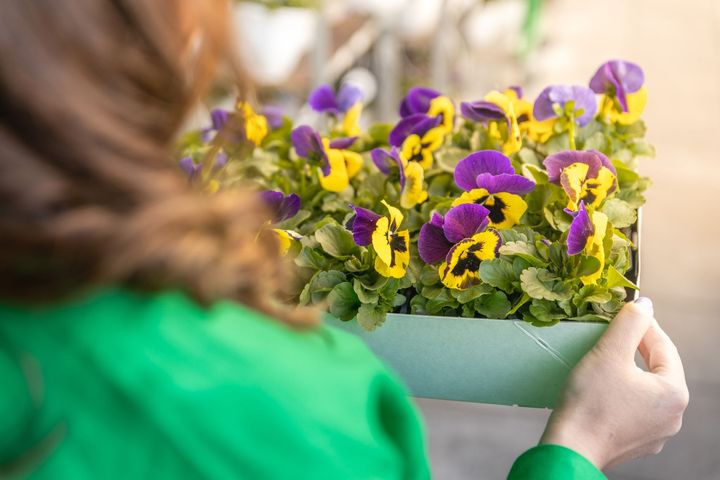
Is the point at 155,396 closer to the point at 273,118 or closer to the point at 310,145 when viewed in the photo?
the point at 310,145

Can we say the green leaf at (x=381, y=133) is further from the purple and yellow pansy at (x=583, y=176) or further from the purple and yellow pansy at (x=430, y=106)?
the purple and yellow pansy at (x=583, y=176)

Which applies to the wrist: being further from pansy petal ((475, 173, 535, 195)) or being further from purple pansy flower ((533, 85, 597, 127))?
purple pansy flower ((533, 85, 597, 127))

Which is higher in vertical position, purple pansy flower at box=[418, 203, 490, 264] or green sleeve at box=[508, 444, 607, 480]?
purple pansy flower at box=[418, 203, 490, 264]

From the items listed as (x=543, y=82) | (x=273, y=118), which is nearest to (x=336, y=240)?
(x=273, y=118)

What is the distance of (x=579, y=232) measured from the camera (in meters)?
0.74

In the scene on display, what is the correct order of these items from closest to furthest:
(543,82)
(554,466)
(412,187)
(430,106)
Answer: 1. (554,466)
2. (412,187)
3. (430,106)
4. (543,82)

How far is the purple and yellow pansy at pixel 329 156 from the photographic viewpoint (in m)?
0.93

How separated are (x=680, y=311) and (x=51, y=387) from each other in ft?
7.56

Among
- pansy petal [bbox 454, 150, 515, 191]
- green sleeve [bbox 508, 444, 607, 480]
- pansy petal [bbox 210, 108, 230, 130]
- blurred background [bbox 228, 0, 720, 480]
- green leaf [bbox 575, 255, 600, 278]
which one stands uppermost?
pansy petal [bbox 210, 108, 230, 130]

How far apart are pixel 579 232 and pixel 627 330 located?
9cm

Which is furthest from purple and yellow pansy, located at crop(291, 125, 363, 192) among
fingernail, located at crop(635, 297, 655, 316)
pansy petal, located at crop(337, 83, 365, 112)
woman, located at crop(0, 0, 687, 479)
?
woman, located at crop(0, 0, 687, 479)

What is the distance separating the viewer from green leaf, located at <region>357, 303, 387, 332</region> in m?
0.77

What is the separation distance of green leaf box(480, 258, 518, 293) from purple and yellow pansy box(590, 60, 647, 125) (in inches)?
11.4

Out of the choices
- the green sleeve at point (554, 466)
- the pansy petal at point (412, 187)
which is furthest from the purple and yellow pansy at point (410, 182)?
the green sleeve at point (554, 466)
